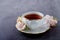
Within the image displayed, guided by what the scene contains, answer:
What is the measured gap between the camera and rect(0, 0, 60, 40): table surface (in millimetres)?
861

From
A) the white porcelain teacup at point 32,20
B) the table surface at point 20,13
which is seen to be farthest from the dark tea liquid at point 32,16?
the table surface at point 20,13

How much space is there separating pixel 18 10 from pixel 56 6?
33cm

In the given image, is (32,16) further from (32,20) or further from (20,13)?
(20,13)

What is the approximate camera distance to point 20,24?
90 centimetres

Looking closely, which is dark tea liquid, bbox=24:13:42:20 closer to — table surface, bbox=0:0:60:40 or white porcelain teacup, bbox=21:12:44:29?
white porcelain teacup, bbox=21:12:44:29

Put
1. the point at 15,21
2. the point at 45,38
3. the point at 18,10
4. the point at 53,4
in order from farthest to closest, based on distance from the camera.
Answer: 1. the point at 53,4
2. the point at 18,10
3. the point at 15,21
4. the point at 45,38

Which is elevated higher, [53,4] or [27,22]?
[53,4]

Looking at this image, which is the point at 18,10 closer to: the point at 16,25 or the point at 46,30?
the point at 16,25

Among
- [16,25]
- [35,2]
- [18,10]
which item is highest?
[35,2]

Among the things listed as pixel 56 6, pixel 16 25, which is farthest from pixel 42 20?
pixel 56 6

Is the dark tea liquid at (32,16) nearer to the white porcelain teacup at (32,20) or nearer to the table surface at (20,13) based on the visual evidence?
the white porcelain teacup at (32,20)

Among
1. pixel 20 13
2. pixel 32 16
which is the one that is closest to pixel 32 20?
pixel 32 16

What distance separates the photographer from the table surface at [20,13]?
861mm

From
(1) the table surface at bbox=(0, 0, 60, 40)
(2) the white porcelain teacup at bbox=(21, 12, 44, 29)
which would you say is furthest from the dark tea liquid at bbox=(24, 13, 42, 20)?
(1) the table surface at bbox=(0, 0, 60, 40)
